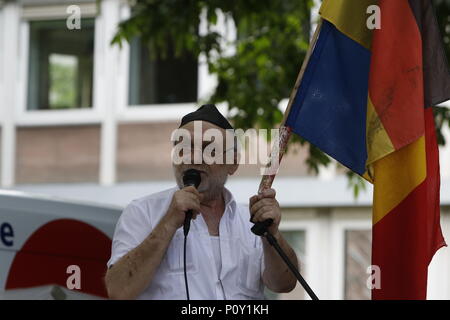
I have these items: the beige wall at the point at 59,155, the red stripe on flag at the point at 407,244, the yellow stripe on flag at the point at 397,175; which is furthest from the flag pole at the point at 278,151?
the beige wall at the point at 59,155

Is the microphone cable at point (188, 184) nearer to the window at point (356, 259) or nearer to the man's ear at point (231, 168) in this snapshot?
the man's ear at point (231, 168)

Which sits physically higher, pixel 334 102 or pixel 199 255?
pixel 334 102

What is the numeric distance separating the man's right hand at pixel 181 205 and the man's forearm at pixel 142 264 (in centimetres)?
3

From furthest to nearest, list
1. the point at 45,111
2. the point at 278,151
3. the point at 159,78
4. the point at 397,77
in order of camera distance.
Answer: the point at 45,111 → the point at 159,78 → the point at 397,77 → the point at 278,151

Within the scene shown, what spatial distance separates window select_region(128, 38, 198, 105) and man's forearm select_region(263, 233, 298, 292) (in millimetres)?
11643

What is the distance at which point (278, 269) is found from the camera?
4.77 metres

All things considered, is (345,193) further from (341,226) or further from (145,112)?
(145,112)

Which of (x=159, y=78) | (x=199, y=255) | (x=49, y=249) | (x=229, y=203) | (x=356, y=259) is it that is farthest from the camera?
(x=159, y=78)

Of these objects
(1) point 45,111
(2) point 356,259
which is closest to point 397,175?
(2) point 356,259

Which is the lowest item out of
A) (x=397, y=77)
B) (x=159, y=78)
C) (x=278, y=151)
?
(x=278, y=151)

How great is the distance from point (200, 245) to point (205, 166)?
30 centimetres

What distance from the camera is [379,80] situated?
511cm

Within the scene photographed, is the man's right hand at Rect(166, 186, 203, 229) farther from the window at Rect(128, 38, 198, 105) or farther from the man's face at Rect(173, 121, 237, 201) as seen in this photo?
the window at Rect(128, 38, 198, 105)

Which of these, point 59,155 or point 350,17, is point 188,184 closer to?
point 350,17
